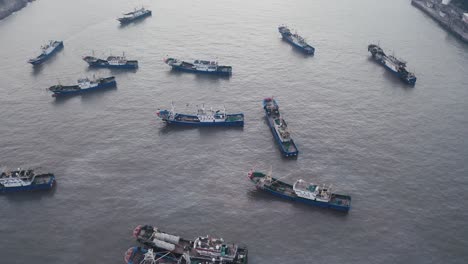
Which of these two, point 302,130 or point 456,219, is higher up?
point 302,130

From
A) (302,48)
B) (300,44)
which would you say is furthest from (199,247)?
(300,44)

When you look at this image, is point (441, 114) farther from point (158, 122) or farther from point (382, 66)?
point (158, 122)

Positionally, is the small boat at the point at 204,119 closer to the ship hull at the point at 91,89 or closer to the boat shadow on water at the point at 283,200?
the boat shadow on water at the point at 283,200

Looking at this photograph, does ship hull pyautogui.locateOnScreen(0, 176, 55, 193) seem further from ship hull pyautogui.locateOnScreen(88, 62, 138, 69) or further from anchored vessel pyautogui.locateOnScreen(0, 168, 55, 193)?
ship hull pyautogui.locateOnScreen(88, 62, 138, 69)

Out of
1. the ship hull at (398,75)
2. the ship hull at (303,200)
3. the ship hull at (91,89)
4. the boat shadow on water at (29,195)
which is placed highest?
the ship hull at (398,75)

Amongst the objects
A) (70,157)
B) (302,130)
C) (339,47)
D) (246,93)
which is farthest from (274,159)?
(339,47)

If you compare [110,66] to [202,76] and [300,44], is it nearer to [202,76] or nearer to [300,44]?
[202,76]

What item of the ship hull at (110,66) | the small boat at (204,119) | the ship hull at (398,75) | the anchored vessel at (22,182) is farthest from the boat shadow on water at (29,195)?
the ship hull at (398,75)

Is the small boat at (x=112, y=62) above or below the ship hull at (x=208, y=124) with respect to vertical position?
above
